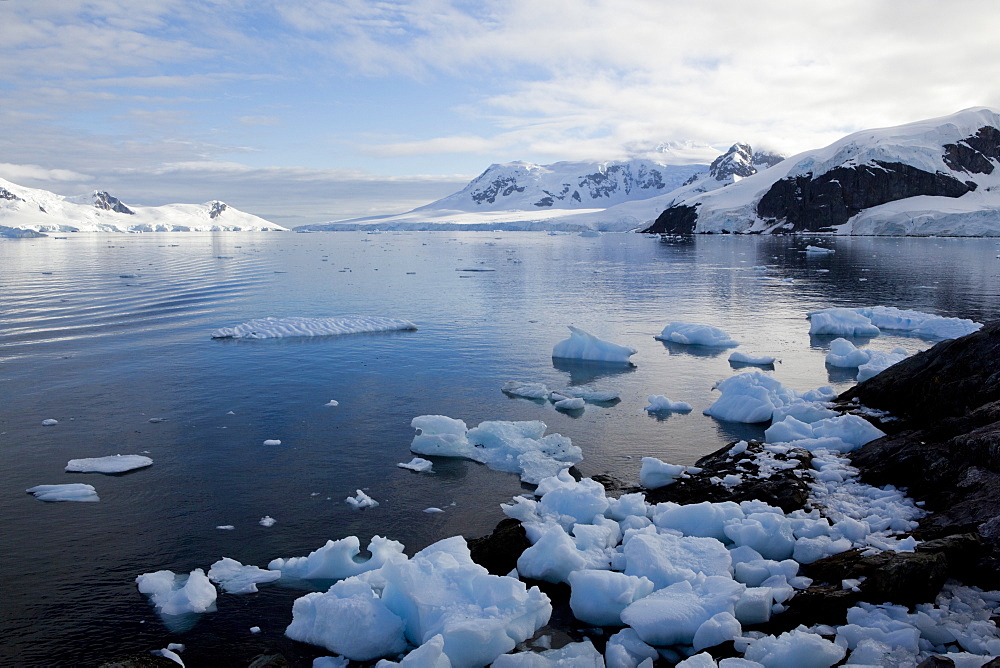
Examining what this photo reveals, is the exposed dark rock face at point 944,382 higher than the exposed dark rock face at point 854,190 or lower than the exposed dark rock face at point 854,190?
lower

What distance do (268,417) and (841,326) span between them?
18.2m

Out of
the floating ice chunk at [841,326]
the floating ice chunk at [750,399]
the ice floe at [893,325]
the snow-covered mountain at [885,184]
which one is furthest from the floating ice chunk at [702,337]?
the snow-covered mountain at [885,184]

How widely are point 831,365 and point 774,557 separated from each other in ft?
38.3

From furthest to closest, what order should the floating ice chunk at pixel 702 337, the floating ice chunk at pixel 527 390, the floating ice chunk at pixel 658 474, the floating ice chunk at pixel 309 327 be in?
the floating ice chunk at pixel 309 327 → the floating ice chunk at pixel 702 337 → the floating ice chunk at pixel 527 390 → the floating ice chunk at pixel 658 474

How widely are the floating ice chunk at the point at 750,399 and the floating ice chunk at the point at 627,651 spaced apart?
774cm

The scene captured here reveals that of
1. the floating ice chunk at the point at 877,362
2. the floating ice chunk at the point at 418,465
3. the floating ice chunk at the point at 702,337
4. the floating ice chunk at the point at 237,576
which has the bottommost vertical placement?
the floating ice chunk at the point at 237,576

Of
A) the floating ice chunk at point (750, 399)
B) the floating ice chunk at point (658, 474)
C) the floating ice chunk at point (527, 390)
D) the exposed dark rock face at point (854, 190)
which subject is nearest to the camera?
the floating ice chunk at point (658, 474)

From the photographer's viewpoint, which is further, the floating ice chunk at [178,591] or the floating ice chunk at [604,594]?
the floating ice chunk at [178,591]

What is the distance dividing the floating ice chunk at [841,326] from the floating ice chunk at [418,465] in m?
16.2

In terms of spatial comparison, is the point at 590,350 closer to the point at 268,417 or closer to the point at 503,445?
the point at 503,445

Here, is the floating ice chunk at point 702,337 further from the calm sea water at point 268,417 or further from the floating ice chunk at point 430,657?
the floating ice chunk at point 430,657

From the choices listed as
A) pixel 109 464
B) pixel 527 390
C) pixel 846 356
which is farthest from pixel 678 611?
pixel 846 356

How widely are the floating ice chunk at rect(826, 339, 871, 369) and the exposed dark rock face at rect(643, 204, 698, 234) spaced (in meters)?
111

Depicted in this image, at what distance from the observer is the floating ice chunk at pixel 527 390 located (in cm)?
1462
